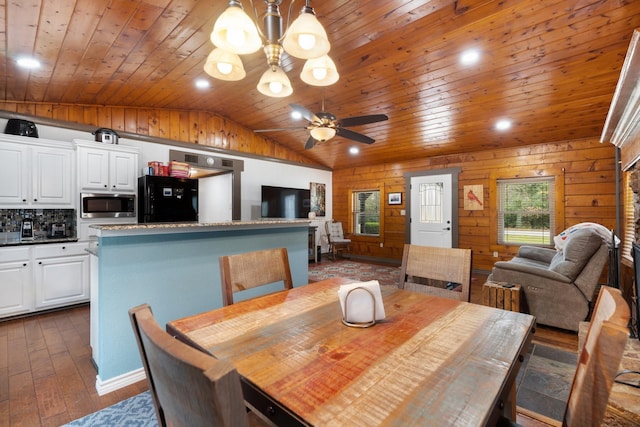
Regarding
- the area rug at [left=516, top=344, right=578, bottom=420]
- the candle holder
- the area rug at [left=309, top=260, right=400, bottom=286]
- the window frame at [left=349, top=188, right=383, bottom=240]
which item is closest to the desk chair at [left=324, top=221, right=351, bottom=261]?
the window frame at [left=349, top=188, right=383, bottom=240]

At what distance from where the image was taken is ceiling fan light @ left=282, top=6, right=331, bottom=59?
4.23 feet

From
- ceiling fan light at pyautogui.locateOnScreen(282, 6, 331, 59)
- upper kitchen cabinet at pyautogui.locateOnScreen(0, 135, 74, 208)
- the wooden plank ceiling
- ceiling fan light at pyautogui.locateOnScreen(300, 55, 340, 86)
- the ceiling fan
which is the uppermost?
the wooden plank ceiling

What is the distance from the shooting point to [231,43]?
138 cm

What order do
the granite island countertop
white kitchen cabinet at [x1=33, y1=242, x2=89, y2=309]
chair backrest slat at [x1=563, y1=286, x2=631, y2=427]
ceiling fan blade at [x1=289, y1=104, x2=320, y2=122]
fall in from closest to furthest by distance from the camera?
chair backrest slat at [x1=563, y1=286, x2=631, y2=427] → the granite island countertop → ceiling fan blade at [x1=289, y1=104, x2=320, y2=122] → white kitchen cabinet at [x1=33, y1=242, x2=89, y2=309]

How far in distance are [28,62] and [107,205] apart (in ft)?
5.78

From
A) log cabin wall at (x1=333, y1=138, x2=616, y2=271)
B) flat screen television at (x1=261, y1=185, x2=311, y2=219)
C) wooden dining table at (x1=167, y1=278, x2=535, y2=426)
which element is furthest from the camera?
flat screen television at (x1=261, y1=185, x2=311, y2=219)

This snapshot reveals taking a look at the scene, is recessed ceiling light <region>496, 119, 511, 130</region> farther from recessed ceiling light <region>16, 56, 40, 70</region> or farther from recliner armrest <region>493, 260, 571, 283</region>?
recessed ceiling light <region>16, 56, 40, 70</region>

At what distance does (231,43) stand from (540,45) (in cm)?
306

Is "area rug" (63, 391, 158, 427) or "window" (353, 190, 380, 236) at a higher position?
"window" (353, 190, 380, 236)

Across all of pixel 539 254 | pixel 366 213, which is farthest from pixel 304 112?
pixel 366 213

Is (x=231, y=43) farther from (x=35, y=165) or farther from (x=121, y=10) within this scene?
(x=35, y=165)

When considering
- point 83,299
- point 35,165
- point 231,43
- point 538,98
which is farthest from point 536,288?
point 35,165

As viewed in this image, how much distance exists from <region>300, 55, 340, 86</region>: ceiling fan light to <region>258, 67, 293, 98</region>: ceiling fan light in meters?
0.12

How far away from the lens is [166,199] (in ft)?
13.7
